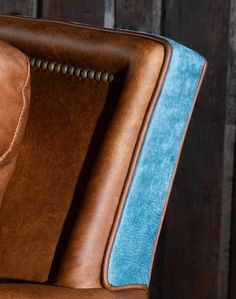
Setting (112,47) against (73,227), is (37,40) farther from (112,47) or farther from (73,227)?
(73,227)

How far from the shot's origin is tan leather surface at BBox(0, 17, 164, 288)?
131cm

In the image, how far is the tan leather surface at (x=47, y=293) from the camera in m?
1.21

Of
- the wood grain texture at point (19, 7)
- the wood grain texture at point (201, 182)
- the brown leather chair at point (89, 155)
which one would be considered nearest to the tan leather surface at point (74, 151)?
the brown leather chair at point (89, 155)

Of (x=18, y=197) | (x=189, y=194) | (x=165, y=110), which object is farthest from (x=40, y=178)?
(x=189, y=194)

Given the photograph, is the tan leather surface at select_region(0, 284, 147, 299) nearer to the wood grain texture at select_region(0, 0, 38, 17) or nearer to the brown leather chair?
the brown leather chair

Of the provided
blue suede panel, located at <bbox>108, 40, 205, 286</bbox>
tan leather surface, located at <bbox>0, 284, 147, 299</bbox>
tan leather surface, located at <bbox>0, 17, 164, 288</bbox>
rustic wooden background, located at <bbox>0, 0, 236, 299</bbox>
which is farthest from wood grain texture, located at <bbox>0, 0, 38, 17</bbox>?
tan leather surface, located at <bbox>0, 284, 147, 299</bbox>

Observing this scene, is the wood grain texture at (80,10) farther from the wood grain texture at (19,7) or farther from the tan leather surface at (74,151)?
the tan leather surface at (74,151)

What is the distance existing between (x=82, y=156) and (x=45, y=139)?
8 centimetres

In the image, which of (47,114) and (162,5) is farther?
(162,5)

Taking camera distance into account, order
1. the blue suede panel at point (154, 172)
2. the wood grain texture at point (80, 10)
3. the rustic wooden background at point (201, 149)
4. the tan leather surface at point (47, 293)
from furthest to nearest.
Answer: the wood grain texture at point (80, 10) < the rustic wooden background at point (201, 149) < the blue suede panel at point (154, 172) < the tan leather surface at point (47, 293)

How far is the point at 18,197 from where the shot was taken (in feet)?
4.57

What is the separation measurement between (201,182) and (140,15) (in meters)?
0.43

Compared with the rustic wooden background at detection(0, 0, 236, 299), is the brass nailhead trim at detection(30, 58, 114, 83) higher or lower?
higher

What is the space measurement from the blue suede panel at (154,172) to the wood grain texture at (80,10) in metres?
0.78
